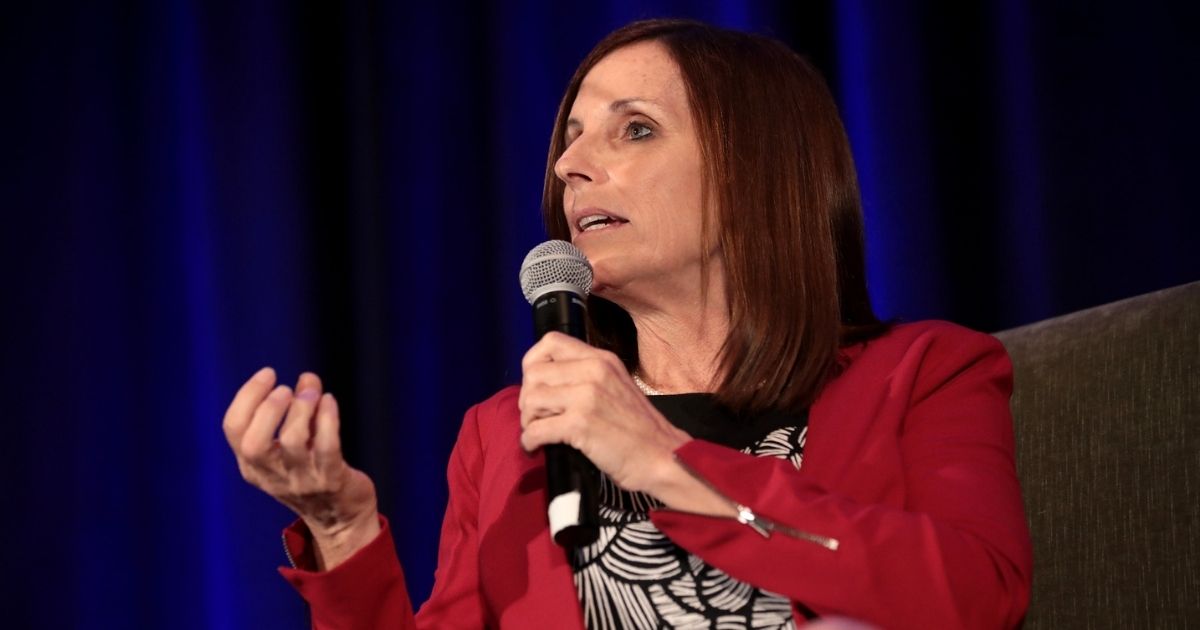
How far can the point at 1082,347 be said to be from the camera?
5.75ft

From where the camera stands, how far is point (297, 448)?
3.82 ft

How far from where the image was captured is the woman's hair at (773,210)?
5.25 feet

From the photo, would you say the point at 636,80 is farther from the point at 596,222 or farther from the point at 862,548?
the point at 862,548

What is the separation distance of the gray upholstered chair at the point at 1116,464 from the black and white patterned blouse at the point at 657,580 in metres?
0.46

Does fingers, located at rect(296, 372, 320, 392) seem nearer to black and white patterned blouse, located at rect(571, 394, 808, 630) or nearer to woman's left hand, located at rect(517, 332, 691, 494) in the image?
woman's left hand, located at rect(517, 332, 691, 494)

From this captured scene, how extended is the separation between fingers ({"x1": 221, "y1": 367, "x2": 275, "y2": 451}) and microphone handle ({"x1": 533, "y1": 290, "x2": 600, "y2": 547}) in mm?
276

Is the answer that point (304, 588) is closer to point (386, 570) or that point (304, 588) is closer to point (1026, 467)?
point (386, 570)

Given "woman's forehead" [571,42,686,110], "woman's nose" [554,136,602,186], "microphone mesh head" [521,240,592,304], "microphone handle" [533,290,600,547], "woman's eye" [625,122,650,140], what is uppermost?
"woman's forehead" [571,42,686,110]

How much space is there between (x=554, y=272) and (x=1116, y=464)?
2.91 feet

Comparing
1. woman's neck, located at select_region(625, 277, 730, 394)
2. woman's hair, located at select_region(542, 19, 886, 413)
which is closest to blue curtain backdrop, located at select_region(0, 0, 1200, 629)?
woman's hair, located at select_region(542, 19, 886, 413)

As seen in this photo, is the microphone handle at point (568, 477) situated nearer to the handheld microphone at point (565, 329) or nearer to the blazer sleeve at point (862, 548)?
the handheld microphone at point (565, 329)

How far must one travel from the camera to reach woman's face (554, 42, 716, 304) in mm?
1574

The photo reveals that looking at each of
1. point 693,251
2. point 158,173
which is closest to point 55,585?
point 158,173

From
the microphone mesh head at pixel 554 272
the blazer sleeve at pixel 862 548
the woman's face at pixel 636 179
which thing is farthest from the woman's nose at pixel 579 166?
the blazer sleeve at pixel 862 548
